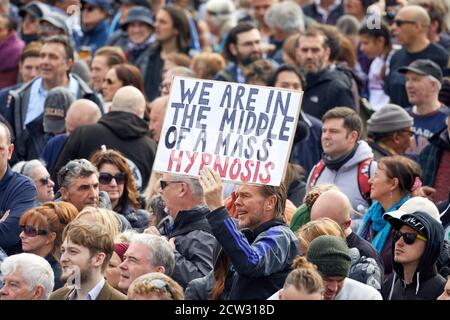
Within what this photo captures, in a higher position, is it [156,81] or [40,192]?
[156,81]

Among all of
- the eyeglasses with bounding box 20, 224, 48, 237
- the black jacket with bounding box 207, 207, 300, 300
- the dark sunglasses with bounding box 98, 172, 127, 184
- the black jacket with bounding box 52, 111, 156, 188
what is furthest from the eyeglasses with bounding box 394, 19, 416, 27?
the black jacket with bounding box 207, 207, 300, 300

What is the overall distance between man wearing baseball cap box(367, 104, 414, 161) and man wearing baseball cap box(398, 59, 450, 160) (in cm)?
58

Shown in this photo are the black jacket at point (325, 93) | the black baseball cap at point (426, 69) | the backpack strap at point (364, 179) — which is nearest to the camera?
the backpack strap at point (364, 179)

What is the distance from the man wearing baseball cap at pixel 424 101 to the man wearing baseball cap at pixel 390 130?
579 mm

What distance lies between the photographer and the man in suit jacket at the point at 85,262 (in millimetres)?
9430

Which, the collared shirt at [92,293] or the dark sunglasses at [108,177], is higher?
the dark sunglasses at [108,177]

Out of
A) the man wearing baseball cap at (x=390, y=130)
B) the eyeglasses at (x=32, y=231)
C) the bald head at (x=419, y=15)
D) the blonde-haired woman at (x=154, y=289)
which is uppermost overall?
the bald head at (x=419, y=15)

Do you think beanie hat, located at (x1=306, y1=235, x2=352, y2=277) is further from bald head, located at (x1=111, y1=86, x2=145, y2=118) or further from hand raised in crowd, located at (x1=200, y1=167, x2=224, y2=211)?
bald head, located at (x1=111, y1=86, x2=145, y2=118)

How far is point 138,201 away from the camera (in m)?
12.2

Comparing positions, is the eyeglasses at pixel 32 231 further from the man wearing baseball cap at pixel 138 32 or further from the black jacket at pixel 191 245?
the man wearing baseball cap at pixel 138 32

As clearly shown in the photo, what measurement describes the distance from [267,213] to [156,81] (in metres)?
7.65

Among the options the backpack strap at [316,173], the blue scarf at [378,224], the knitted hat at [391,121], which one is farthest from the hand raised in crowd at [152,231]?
the knitted hat at [391,121]
